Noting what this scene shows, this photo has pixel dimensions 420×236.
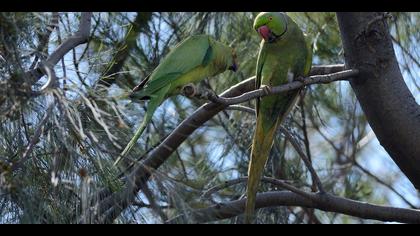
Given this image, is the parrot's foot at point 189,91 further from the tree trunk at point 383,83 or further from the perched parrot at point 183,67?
the tree trunk at point 383,83

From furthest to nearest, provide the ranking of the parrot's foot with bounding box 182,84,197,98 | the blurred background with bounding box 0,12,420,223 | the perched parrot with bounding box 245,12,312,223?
the perched parrot with bounding box 245,12,312,223
the parrot's foot with bounding box 182,84,197,98
the blurred background with bounding box 0,12,420,223

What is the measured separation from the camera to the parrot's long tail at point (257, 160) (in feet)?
8.07

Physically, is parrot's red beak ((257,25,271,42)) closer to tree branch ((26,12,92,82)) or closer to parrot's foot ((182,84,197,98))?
parrot's foot ((182,84,197,98))

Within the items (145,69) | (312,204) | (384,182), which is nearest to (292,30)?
(312,204)

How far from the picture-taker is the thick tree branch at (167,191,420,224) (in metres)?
2.48

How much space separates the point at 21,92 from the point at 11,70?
4.7 inches

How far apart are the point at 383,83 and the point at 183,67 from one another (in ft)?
2.30

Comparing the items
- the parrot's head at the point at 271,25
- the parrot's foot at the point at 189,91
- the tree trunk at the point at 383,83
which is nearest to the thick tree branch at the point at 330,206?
the tree trunk at the point at 383,83

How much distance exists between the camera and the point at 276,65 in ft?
9.09

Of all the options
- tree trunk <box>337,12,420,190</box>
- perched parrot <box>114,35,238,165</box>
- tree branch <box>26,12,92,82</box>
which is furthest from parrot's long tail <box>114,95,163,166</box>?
tree trunk <box>337,12,420,190</box>

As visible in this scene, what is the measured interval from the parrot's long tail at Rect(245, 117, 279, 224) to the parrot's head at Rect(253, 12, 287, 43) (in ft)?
1.06

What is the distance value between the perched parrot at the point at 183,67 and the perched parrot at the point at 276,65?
6.5 inches

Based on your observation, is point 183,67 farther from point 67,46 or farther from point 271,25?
point 67,46
